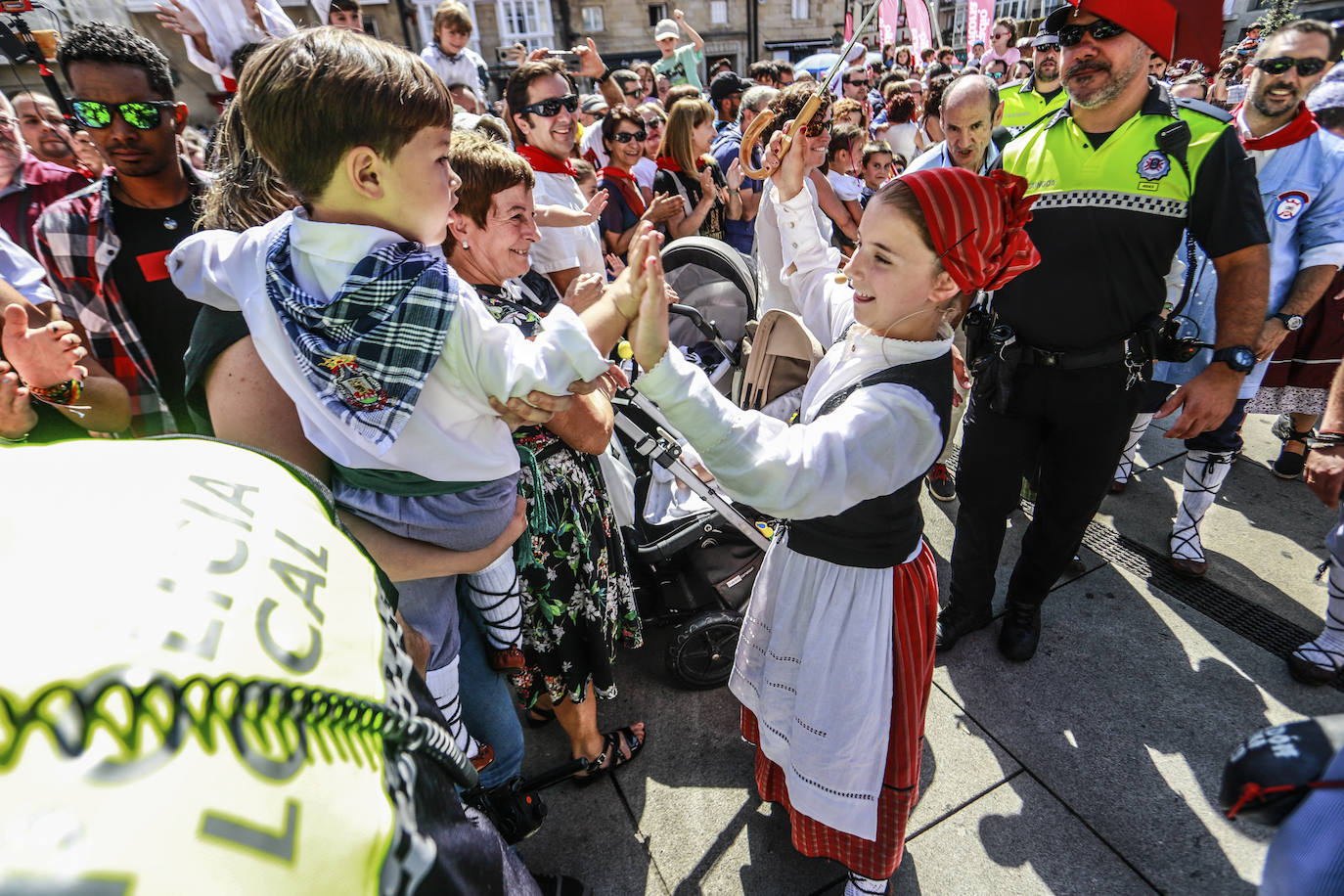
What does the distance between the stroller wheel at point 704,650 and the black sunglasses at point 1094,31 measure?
7.50ft

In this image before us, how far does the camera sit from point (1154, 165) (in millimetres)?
2074

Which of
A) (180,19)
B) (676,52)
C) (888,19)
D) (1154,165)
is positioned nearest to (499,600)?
(1154,165)

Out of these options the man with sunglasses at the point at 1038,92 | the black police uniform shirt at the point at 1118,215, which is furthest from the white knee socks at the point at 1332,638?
the man with sunglasses at the point at 1038,92

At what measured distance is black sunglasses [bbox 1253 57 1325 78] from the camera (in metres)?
3.08

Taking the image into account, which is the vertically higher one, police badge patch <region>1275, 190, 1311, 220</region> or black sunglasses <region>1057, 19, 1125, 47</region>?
black sunglasses <region>1057, 19, 1125, 47</region>

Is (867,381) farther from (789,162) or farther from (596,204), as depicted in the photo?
(596,204)

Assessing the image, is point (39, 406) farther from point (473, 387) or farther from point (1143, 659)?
point (1143, 659)

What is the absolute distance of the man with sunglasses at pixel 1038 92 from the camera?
3.85 m

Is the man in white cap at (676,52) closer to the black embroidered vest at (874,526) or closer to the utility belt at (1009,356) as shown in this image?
the utility belt at (1009,356)

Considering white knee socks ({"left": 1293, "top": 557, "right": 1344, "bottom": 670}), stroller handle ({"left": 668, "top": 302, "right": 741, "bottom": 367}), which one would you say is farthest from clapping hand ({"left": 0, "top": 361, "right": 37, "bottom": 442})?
white knee socks ({"left": 1293, "top": 557, "right": 1344, "bottom": 670})

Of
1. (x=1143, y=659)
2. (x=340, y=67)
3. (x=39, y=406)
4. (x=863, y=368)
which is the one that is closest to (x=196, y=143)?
(x=39, y=406)

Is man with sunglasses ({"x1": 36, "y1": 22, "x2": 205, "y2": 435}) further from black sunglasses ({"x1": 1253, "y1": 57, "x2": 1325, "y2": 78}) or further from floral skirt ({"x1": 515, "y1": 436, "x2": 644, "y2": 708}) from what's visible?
black sunglasses ({"x1": 1253, "y1": 57, "x2": 1325, "y2": 78})

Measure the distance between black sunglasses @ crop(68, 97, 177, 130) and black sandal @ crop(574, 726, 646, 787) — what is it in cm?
258

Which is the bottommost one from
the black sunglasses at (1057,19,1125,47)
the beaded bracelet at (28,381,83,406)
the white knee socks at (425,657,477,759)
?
the white knee socks at (425,657,477,759)
